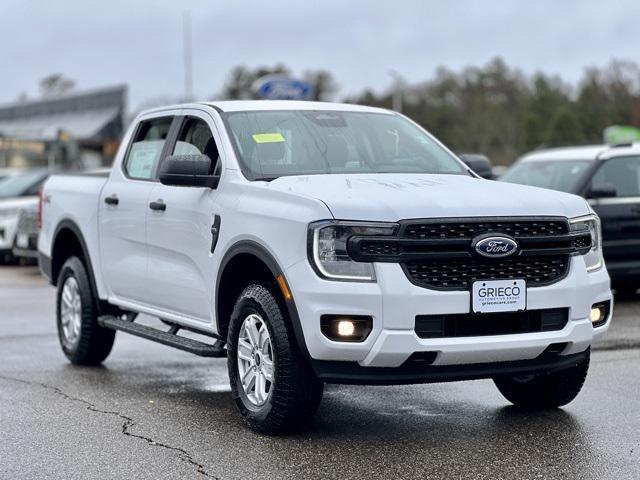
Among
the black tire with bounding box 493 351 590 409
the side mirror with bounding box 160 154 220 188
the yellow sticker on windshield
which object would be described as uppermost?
the yellow sticker on windshield

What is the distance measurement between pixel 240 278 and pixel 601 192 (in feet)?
21.5

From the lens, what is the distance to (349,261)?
19.2 ft

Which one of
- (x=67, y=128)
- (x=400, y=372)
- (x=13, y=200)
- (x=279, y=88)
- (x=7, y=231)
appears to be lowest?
(x=67, y=128)

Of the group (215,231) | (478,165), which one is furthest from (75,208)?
(478,165)

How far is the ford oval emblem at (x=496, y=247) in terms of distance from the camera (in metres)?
5.93

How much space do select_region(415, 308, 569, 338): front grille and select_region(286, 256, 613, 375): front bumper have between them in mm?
37

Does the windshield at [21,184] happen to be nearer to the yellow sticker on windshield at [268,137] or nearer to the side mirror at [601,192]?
the side mirror at [601,192]

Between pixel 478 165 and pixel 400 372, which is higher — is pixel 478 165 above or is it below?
above

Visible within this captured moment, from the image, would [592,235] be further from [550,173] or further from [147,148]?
[550,173]

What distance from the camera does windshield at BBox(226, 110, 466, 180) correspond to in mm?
7121

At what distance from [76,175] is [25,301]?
504 cm

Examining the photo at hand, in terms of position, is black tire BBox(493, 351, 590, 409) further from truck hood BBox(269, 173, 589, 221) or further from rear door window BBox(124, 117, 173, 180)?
rear door window BBox(124, 117, 173, 180)

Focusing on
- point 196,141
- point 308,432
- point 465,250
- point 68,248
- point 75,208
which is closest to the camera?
point 465,250

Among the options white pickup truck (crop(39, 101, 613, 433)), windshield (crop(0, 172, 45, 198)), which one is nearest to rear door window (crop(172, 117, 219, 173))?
white pickup truck (crop(39, 101, 613, 433))
